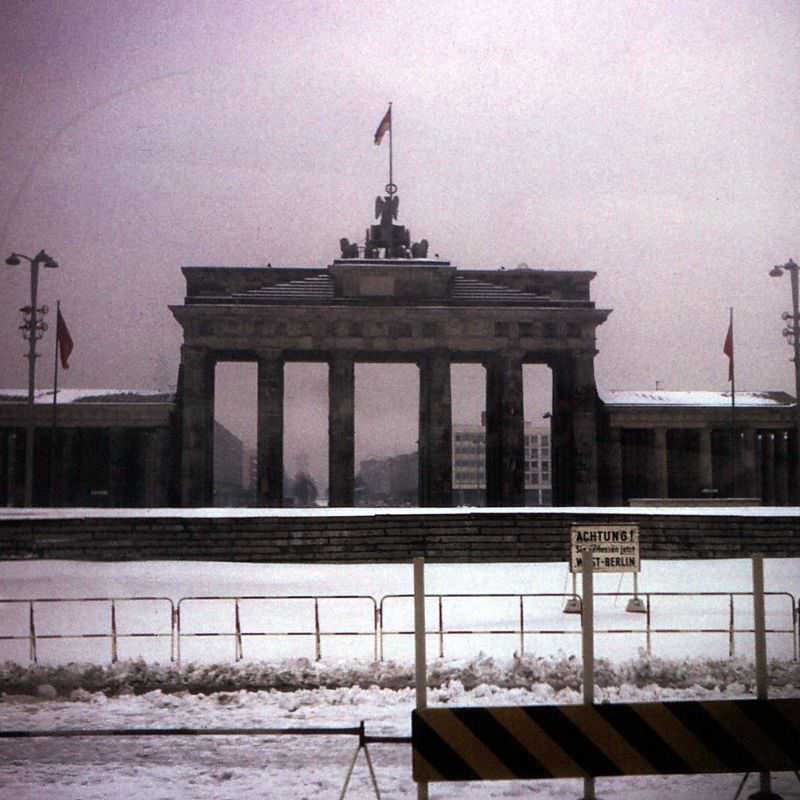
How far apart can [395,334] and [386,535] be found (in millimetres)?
23984

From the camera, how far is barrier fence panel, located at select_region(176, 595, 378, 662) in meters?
16.1

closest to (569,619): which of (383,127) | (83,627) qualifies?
(83,627)

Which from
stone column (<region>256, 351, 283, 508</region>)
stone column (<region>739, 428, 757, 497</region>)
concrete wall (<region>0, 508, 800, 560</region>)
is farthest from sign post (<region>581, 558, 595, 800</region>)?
stone column (<region>739, 428, 757, 497</region>)

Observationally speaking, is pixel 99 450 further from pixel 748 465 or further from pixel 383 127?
pixel 748 465

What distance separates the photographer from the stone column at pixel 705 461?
56438mm

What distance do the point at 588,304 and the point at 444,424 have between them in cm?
1027

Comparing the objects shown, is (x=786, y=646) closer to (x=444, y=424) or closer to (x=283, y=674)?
(x=283, y=674)

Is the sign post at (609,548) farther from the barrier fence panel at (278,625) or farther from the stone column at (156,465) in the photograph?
the stone column at (156,465)

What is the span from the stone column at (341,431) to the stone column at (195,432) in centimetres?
651

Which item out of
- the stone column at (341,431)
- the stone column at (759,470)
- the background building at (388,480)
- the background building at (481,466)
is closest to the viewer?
the stone column at (341,431)

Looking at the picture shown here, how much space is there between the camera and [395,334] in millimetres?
54469

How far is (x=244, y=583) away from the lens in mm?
25781

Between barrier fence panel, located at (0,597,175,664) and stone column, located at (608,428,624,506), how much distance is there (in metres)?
38.4

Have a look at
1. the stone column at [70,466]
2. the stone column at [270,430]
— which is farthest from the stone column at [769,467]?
the stone column at [70,466]
